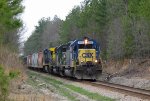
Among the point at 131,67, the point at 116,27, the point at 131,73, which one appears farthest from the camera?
the point at 116,27

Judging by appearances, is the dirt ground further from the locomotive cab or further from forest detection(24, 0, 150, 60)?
the locomotive cab

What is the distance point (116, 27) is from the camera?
2180 inches

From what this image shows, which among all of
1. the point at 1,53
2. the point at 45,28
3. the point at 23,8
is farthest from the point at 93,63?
the point at 45,28

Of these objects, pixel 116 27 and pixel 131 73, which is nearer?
pixel 131 73

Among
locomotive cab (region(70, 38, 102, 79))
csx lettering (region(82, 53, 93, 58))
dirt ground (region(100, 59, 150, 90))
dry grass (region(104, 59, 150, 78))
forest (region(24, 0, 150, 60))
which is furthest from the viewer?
forest (region(24, 0, 150, 60))

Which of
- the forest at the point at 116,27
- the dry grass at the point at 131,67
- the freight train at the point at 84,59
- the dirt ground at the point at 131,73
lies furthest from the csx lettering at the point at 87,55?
the forest at the point at 116,27

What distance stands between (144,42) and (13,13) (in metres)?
28.2

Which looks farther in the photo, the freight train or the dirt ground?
the freight train

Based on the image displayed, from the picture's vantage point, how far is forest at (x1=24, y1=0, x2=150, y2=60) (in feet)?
149

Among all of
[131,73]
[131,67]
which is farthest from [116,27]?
[131,73]

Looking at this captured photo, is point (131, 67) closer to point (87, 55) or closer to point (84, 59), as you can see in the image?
point (87, 55)

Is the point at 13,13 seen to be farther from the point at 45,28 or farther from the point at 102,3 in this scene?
the point at 45,28

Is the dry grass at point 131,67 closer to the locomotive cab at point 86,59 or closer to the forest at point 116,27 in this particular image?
the forest at point 116,27

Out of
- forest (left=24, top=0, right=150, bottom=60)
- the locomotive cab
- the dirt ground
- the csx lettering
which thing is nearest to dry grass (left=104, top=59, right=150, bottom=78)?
the dirt ground
